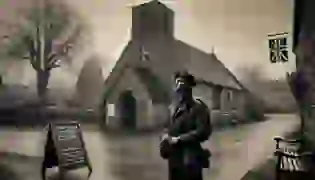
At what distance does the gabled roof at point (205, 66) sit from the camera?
1.64m

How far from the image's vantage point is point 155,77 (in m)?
1.69

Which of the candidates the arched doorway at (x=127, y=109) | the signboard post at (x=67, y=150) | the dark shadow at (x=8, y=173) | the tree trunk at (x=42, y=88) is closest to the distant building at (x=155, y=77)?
the arched doorway at (x=127, y=109)

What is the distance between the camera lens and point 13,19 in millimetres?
1754

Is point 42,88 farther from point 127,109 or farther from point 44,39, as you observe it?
point 127,109

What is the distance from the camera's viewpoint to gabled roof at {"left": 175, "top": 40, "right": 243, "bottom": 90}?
164cm

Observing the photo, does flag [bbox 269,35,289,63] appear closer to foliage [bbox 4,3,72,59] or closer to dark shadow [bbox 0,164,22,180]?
foliage [bbox 4,3,72,59]

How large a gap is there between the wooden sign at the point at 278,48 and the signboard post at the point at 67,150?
2.44 feet

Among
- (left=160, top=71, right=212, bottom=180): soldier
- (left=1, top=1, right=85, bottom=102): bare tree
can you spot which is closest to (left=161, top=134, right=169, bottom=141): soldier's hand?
(left=160, top=71, right=212, bottom=180): soldier

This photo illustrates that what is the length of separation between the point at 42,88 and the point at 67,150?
0.82 ft

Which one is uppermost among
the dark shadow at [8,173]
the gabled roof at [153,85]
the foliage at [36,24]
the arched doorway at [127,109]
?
the foliage at [36,24]

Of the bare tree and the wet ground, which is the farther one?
the bare tree

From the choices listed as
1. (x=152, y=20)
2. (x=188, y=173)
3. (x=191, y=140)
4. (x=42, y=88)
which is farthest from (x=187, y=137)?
(x=42, y=88)

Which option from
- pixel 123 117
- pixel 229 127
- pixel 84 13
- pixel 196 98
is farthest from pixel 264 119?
pixel 84 13

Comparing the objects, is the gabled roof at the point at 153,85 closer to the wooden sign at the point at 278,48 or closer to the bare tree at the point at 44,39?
the bare tree at the point at 44,39
